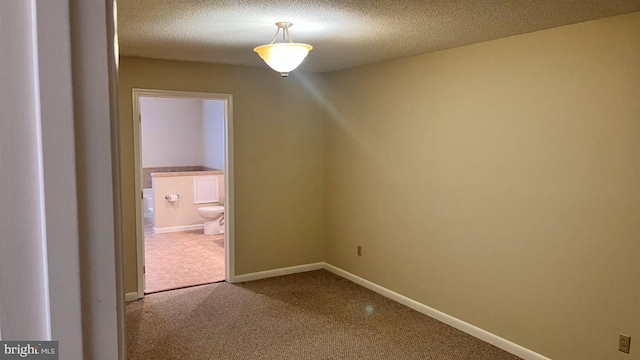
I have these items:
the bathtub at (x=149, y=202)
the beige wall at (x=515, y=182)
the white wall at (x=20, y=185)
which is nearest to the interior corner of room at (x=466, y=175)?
the beige wall at (x=515, y=182)

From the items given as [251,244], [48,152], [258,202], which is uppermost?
[48,152]

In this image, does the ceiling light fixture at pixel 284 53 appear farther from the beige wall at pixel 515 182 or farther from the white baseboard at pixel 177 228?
the white baseboard at pixel 177 228

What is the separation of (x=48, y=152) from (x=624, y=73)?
11.0ft

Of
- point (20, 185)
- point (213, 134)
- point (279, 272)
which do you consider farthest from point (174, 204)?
point (20, 185)

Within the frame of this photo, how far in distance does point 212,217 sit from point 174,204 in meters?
0.80

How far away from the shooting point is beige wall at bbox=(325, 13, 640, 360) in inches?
121

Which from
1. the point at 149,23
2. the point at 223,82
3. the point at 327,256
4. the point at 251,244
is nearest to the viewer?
the point at 149,23

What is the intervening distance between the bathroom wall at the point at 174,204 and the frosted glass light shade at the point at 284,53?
17.4 ft

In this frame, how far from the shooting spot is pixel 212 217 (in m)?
7.91

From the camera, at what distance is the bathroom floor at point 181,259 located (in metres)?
5.54

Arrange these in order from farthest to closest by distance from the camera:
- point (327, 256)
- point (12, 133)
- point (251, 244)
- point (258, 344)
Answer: point (327, 256) < point (251, 244) < point (258, 344) < point (12, 133)

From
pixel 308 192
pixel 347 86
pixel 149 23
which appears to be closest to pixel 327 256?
pixel 308 192

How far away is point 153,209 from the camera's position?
820 cm

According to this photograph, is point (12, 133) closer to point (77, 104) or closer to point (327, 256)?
point (77, 104)
